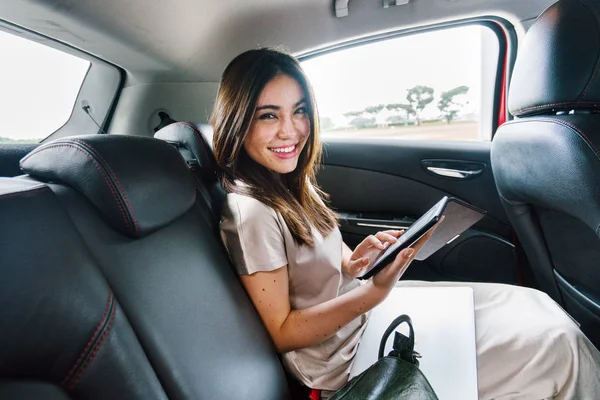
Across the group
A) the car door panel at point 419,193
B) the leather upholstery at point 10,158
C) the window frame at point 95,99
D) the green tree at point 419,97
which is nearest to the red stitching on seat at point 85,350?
the leather upholstery at point 10,158

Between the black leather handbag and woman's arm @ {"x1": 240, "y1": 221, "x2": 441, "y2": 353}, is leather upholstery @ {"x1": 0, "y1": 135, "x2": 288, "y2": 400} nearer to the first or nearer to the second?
woman's arm @ {"x1": 240, "y1": 221, "x2": 441, "y2": 353}

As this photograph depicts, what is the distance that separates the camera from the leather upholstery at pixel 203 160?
1191mm

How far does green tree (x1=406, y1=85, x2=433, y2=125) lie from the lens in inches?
75.3

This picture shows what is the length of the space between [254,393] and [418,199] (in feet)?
3.98

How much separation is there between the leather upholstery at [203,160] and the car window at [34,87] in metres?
0.54

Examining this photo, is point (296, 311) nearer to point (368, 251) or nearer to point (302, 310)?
point (302, 310)

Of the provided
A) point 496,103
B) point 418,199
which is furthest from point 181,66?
point 496,103

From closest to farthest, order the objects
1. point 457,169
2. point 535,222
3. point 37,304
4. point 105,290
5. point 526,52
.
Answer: point 37,304 < point 105,290 < point 526,52 < point 535,222 < point 457,169

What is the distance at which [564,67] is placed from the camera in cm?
104

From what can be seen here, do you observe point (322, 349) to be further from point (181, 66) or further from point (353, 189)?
point (181, 66)

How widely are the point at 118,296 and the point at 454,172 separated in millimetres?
1469

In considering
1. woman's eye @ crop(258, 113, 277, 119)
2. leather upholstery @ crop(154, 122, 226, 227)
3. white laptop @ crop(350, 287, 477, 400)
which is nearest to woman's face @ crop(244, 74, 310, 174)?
woman's eye @ crop(258, 113, 277, 119)

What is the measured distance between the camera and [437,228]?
1062 mm

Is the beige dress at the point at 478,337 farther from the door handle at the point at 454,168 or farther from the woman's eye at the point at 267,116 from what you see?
the door handle at the point at 454,168
